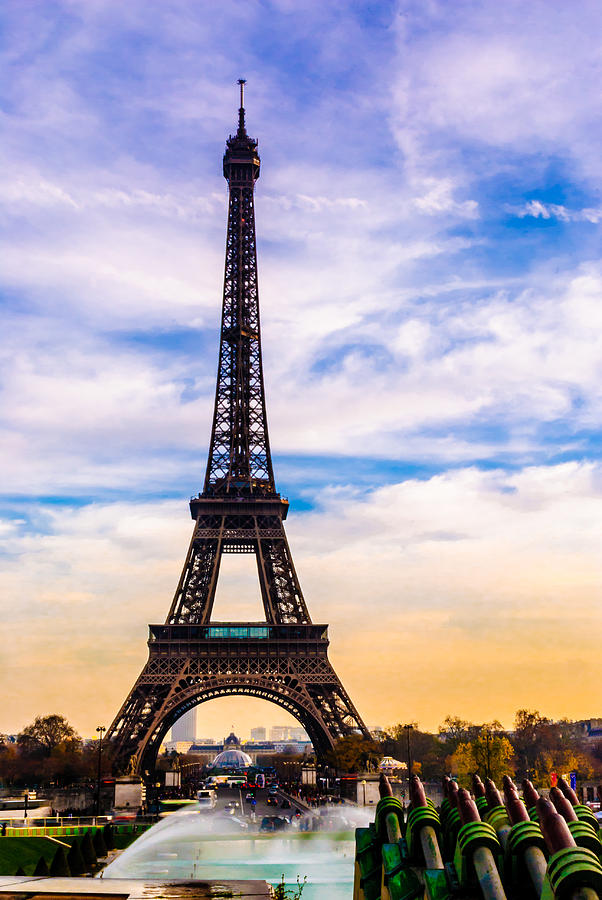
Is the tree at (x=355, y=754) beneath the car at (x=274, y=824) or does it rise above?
above

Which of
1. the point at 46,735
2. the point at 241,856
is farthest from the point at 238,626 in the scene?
A: the point at 241,856

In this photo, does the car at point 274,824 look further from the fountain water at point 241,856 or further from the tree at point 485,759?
the tree at point 485,759

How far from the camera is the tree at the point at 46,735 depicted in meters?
105

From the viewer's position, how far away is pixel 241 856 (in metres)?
36.7

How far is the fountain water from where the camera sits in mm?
28394

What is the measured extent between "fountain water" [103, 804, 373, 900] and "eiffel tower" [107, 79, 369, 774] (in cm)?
2898

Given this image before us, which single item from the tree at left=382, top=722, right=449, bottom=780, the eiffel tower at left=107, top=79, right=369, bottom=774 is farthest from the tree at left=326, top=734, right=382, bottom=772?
the tree at left=382, top=722, right=449, bottom=780

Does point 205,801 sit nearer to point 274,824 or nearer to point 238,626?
point 238,626

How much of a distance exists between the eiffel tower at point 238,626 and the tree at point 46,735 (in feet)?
71.8

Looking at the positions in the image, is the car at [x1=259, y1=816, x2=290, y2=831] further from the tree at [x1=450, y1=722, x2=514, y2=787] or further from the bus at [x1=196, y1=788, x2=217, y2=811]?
the tree at [x1=450, y1=722, x2=514, y2=787]

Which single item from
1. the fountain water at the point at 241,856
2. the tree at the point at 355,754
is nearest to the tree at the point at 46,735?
the tree at the point at 355,754

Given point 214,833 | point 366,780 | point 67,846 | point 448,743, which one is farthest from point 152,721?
point 448,743

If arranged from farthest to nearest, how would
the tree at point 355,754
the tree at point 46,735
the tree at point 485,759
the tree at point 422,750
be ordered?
the tree at point 422,750 < the tree at point 46,735 < the tree at point 485,759 < the tree at point 355,754

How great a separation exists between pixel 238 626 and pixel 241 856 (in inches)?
1982
